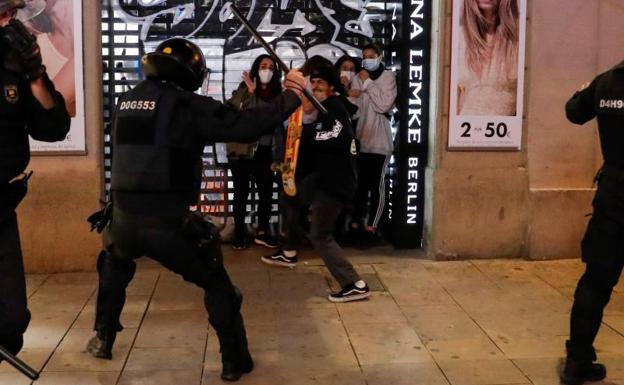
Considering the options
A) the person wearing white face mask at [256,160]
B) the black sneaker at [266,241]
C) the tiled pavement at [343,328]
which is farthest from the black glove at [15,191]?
the black sneaker at [266,241]

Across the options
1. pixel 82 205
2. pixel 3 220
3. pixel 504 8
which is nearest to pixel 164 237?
pixel 3 220

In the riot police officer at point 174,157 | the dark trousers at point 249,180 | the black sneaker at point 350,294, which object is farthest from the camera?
the dark trousers at point 249,180

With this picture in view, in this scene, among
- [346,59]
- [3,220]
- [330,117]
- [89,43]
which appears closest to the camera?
[3,220]

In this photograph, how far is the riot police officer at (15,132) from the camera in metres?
3.51

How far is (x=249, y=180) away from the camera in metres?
7.81

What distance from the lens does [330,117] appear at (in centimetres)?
597

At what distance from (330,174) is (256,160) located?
1.89 meters

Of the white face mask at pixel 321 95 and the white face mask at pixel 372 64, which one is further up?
the white face mask at pixel 372 64

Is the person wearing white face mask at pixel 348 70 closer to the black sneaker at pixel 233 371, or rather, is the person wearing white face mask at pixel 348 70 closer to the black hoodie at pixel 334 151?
the black hoodie at pixel 334 151

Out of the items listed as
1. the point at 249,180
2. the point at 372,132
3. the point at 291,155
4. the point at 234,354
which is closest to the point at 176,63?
the point at 234,354

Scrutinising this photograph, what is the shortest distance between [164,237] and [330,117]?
7.16 ft

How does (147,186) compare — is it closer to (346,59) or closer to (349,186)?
(349,186)

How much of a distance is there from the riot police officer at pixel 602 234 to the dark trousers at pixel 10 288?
118 inches

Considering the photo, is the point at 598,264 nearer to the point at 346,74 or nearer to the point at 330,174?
the point at 330,174
